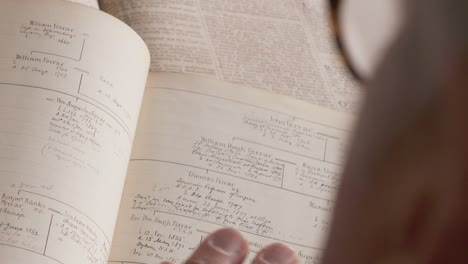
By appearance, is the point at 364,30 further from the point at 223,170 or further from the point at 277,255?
the point at 223,170

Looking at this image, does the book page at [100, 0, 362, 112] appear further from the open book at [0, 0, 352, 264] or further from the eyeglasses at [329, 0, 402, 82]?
the eyeglasses at [329, 0, 402, 82]

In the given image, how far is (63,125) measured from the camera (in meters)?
0.64

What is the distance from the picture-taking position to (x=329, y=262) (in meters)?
0.19

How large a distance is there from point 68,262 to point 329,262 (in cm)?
44

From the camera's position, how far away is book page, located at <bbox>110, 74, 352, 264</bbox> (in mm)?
654

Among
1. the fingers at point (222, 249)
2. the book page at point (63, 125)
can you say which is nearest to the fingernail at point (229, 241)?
the fingers at point (222, 249)

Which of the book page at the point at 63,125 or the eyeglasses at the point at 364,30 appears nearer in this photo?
the eyeglasses at the point at 364,30

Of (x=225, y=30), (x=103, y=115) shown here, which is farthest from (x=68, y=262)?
(x=225, y=30)

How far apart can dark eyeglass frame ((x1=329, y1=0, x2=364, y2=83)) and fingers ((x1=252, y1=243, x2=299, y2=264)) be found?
0.22 meters

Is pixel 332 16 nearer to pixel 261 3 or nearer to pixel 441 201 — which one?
pixel 441 201

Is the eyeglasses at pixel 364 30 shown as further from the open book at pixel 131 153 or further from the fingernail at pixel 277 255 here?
the open book at pixel 131 153

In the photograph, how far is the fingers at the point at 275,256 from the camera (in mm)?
449

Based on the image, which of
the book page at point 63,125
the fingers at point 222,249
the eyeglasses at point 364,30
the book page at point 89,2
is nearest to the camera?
the eyeglasses at point 364,30

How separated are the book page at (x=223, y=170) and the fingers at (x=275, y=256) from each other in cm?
20
